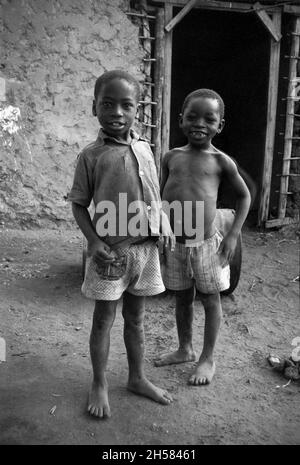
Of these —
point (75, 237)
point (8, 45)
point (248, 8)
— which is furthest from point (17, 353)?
point (248, 8)

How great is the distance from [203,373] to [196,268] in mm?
578

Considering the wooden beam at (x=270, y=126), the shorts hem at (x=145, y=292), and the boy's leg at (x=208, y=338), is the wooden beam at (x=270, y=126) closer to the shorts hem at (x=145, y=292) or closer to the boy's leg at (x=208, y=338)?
the boy's leg at (x=208, y=338)

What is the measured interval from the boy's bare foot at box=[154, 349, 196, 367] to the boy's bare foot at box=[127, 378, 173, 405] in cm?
35

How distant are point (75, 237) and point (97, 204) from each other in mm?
3334

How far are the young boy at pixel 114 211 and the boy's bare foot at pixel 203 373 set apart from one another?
20.6 inches

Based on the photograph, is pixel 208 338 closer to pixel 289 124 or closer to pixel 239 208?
pixel 239 208

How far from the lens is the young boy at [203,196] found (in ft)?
8.02

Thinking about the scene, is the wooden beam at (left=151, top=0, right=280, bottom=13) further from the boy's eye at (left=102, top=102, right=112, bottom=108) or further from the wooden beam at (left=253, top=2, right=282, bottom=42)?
the boy's eye at (left=102, top=102, right=112, bottom=108)

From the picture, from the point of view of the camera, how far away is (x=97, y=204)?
2.13 meters

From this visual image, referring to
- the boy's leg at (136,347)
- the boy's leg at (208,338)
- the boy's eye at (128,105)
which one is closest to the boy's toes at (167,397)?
the boy's leg at (136,347)

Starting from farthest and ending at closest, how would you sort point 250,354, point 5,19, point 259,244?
point 259,244 < point 5,19 < point 250,354

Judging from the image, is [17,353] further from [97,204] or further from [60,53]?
[60,53]

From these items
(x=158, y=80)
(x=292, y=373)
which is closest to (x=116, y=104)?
(x=292, y=373)

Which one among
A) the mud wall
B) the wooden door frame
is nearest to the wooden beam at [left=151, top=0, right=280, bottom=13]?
the wooden door frame
